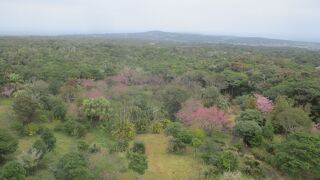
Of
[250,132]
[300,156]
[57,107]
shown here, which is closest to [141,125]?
[57,107]

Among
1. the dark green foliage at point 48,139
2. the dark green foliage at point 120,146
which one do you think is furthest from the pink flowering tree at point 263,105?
the dark green foliage at point 48,139

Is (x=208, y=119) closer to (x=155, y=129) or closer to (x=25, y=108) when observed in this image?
(x=155, y=129)

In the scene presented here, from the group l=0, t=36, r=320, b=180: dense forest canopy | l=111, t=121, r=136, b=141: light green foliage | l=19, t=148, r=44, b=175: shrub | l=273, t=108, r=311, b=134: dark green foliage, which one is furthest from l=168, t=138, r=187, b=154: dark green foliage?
l=273, t=108, r=311, b=134: dark green foliage

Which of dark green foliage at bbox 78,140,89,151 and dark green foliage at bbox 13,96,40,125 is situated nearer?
dark green foliage at bbox 78,140,89,151

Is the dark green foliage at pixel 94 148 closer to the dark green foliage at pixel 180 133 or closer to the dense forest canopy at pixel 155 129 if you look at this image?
the dense forest canopy at pixel 155 129

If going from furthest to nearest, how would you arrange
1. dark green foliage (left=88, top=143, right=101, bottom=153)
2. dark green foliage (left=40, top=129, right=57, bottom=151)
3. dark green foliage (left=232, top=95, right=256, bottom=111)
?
dark green foliage (left=232, top=95, right=256, bottom=111) → dark green foliage (left=88, top=143, right=101, bottom=153) → dark green foliage (left=40, top=129, right=57, bottom=151)

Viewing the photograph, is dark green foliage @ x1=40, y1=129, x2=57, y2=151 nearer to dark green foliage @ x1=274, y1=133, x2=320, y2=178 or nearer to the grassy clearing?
the grassy clearing

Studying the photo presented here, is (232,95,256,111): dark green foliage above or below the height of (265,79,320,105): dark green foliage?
below
